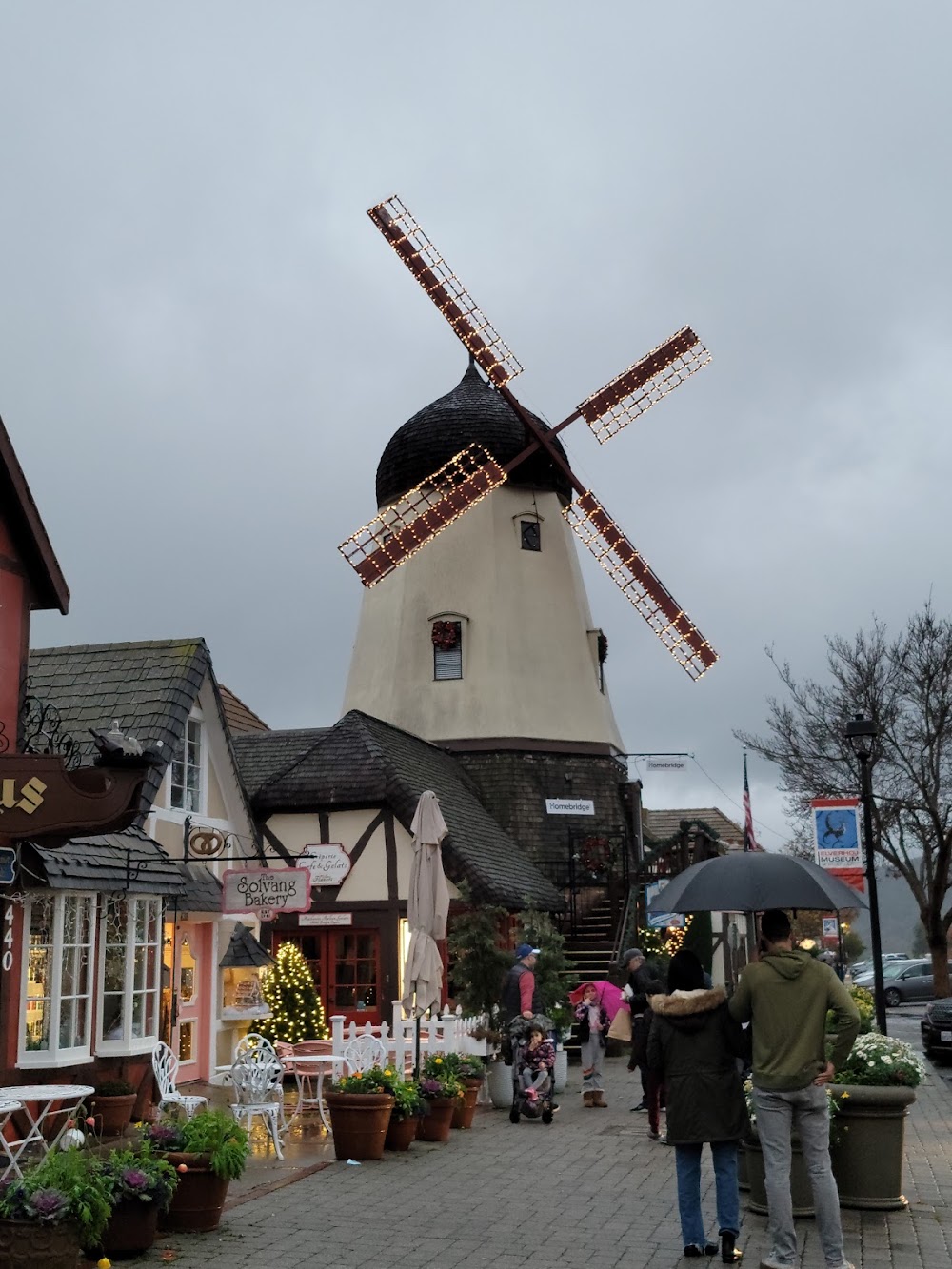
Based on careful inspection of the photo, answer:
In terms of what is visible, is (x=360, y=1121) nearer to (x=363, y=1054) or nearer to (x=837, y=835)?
(x=363, y=1054)

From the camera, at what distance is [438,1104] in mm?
12000

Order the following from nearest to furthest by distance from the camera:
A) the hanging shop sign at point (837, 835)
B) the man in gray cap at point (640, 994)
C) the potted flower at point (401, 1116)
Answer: the potted flower at point (401, 1116) < the man in gray cap at point (640, 994) < the hanging shop sign at point (837, 835)

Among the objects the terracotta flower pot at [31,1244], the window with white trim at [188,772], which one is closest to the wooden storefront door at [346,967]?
the window with white trim at [188,772]

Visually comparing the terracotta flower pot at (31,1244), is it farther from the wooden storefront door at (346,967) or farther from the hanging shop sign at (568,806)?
the hanging shop sign at (568,806)

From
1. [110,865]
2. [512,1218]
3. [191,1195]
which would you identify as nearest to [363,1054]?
[110,865]

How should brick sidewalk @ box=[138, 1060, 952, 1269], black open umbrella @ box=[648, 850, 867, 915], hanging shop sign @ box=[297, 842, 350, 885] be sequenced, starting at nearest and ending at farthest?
1. brick sidewalk @ box=[138, 1060, 952, 1269]
2. black open umbrella @ box=[648, 850, 867, 915]
3. hanging shop sign @ box=[297, 842, 350, 885]

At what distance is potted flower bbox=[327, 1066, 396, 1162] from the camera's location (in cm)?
1082

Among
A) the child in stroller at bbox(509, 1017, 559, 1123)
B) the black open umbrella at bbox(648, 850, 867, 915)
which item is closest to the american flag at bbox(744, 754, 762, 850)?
the child in stroller at bbox(509, 1017, 559, 1123)

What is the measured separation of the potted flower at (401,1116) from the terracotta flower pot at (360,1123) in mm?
232

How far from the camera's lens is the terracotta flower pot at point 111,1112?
12.0 meters

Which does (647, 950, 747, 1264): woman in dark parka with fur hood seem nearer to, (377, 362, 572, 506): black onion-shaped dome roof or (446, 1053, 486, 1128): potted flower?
(446, 1053, 486, 1128): potted flower

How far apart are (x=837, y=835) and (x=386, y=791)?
7.09 m

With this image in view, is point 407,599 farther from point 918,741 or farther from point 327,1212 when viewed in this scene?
point 327,1212

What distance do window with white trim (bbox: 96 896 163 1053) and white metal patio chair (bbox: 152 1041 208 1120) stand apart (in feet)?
3.45
